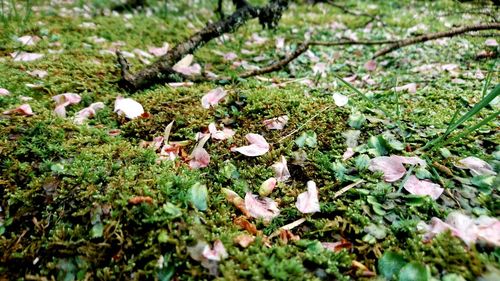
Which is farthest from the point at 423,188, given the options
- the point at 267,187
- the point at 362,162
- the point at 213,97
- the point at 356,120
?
the point at 213,97

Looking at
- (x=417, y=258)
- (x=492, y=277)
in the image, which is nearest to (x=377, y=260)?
(x=417, y=258)

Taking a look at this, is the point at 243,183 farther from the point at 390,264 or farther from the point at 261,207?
the point at 390,264

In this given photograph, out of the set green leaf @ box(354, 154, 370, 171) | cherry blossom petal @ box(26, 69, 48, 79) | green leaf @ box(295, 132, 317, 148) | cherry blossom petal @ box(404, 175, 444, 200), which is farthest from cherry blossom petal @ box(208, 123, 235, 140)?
cherry blossom petal @ box(26, 69, 48, 79)

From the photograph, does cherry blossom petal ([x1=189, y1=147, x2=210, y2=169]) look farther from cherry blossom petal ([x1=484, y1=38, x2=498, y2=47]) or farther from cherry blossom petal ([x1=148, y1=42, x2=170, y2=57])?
cherry blossom petal ([x1=484, y1=38, x2=498, y2=47])

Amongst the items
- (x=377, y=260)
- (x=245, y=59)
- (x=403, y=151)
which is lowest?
(x=245, y=59)

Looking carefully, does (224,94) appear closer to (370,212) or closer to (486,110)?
(370,212)
